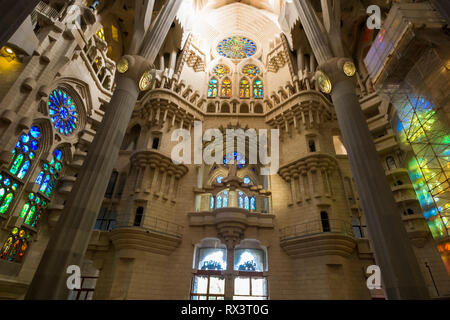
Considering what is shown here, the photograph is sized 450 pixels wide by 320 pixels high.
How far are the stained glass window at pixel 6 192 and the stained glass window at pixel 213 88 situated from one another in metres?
14.1

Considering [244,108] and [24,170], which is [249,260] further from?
[24,170]

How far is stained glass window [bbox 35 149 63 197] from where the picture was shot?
40.2 ft

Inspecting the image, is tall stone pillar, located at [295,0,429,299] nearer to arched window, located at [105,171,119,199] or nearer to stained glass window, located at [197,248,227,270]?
stained glass window, located at [197,248,227,270]

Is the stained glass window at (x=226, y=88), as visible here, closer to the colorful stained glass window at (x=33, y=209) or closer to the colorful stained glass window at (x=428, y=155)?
the colorful stained glass window at (x=428, y=155)

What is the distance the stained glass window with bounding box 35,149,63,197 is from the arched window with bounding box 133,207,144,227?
4783 millimetres

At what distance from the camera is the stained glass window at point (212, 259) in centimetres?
1341

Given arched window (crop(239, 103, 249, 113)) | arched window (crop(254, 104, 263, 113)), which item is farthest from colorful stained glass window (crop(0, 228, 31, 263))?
arched window (crop(254, 104, 263, 113))

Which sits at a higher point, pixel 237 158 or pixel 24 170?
pixel 237 158

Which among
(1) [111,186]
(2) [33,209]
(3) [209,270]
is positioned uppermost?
(1) [111,186]

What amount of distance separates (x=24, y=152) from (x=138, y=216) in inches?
252

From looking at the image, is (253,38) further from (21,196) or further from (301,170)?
(21,196)

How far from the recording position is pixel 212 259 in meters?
13.7

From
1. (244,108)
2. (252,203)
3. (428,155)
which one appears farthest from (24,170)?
(428,155)

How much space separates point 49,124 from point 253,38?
19.8m
